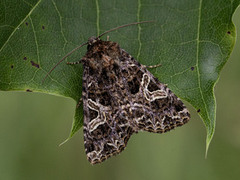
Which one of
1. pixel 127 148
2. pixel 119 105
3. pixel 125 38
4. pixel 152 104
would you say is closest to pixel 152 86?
pixel 152 104

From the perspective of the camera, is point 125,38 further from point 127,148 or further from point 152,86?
point 127,148

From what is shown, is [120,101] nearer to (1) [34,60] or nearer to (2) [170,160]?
(1) [34,60]

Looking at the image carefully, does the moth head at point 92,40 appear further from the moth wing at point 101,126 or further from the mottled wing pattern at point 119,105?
the moth wing at point 101,126

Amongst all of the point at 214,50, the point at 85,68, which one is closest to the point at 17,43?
the point at 85,68

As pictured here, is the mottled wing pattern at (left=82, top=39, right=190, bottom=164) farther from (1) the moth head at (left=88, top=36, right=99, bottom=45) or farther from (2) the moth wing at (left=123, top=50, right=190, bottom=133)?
(1) the moth head at (left=88, top=36, right=99, bottom=45)

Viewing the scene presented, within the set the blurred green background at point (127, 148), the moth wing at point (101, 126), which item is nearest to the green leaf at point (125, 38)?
the moth wing at point (101, 126)

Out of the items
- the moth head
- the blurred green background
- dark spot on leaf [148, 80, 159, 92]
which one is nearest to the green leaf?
the moth head
